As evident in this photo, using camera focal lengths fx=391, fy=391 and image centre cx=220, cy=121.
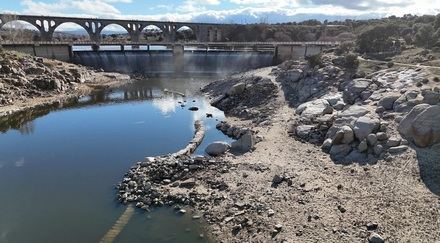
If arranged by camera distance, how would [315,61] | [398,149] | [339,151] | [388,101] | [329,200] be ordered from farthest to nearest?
[315,61], [388,101], [339,151], [398,149], [329,200]

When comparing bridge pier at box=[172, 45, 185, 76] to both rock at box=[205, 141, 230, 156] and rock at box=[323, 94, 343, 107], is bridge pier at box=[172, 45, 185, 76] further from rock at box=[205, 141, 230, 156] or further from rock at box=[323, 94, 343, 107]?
rock at box=[205, 141, 230, 156]

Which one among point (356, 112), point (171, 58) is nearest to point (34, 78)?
point (171, 58)

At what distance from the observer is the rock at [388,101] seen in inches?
1250

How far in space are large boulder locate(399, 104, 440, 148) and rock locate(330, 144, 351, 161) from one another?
157 inches

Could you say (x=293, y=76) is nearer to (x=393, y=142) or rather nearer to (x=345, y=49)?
(x=345, y=49)

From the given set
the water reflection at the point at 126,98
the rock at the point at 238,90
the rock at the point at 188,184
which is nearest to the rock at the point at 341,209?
the rock at the point at 188,184

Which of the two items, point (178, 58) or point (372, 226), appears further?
point (178, 58)

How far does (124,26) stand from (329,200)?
106m

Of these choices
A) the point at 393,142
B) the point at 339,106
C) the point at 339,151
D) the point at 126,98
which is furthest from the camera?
the point at 126,98

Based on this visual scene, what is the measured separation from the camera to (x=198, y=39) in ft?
413

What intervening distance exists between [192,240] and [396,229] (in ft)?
33.1

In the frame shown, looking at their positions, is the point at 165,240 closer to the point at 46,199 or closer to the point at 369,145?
the point at 46,199

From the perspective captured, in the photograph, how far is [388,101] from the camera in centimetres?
3198

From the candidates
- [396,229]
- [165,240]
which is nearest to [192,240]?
[165,240]
